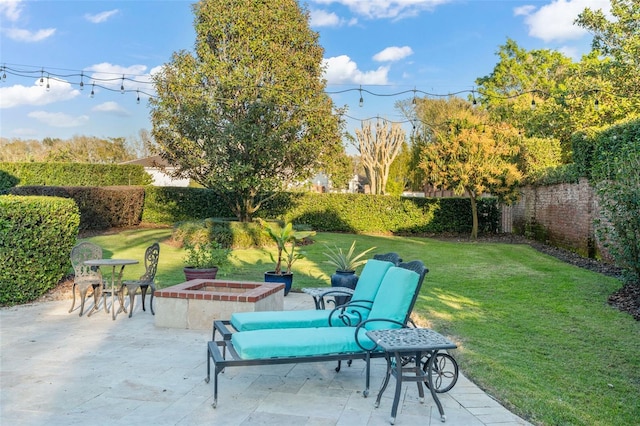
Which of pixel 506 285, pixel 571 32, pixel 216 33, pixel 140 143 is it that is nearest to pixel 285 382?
pixel 506 285

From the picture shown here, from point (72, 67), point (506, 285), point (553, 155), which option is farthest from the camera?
point (553, 155)

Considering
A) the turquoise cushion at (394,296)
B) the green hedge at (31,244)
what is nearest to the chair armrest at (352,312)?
the turquoise cushion at (394,296)

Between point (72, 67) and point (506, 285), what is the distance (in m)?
14.0

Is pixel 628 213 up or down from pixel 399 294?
up

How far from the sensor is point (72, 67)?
48.7 feet

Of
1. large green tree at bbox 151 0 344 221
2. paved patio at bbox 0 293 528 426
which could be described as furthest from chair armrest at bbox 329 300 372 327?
large green tree at bbox 151 0 344 221

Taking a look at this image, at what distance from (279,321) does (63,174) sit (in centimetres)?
2130

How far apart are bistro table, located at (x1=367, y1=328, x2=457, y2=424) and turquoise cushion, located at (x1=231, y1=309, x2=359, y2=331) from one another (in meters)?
0.99

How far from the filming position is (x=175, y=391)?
145 inches

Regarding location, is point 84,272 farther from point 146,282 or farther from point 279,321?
point 279,321

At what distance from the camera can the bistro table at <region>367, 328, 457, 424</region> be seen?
317 cm

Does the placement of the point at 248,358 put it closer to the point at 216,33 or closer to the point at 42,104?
the point at 216,33

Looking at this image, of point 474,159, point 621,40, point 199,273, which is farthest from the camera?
point 621,40

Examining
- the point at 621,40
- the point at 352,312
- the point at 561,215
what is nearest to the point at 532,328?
the point at 352,312
